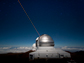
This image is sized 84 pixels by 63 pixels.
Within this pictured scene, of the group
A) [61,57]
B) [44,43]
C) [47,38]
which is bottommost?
[61,57]

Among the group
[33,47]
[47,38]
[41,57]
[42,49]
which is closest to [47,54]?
[41,57]

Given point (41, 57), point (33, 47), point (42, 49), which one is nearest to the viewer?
point (41, 57)

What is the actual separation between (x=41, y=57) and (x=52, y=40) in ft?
32.4

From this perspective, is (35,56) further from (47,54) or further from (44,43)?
(44,43)

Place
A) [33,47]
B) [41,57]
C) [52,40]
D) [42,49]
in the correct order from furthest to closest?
1. [33,47]
2. [52,40]
3. [42,49]
4. [41,57]

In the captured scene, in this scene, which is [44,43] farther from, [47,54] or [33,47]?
[33,47]

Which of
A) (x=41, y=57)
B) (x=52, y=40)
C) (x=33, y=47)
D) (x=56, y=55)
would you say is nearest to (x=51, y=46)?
(x=52, y=40)

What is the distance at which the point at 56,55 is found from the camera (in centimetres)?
2667

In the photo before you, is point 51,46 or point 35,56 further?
point 51,46

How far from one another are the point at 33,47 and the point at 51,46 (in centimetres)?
2007

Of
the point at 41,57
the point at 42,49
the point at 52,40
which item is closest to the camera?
the point at 41,57

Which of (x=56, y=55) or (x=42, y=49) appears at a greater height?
(x=42, y=49)

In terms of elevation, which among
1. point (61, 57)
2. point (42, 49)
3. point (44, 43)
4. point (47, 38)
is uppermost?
point (47, 38)

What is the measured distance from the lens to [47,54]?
1030 inches
